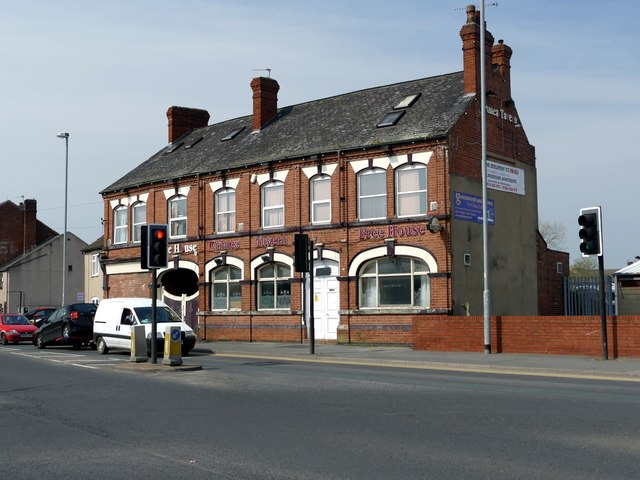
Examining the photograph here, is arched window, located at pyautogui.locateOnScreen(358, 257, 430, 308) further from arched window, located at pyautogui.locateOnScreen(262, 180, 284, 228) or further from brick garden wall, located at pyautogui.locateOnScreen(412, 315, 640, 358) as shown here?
arched window, located at pyautogui.locateOnScreen(262, 180, 284, 228)

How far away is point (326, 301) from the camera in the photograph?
31.0 meters

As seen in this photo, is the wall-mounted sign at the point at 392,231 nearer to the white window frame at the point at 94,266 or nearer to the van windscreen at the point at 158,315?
the van windscreen at the point at 158,315

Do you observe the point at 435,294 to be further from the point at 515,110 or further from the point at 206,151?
the point at 206,151

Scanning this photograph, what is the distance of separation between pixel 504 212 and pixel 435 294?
576cm

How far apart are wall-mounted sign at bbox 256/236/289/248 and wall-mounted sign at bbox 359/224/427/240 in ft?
12.2

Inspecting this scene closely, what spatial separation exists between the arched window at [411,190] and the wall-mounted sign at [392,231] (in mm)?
479

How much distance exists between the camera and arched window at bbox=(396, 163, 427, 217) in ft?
93.7

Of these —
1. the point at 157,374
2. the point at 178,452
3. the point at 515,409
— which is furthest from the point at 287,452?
the point at 157,374

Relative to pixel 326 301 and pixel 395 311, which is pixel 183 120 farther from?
pixel 395 311

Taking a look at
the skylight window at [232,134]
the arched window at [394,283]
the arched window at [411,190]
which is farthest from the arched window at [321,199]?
the skylight window at [232,134]

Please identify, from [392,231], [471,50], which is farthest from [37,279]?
[471,50]

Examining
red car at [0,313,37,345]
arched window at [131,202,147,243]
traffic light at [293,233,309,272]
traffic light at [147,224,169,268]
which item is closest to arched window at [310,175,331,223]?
traffic light at [293,233,309,272]

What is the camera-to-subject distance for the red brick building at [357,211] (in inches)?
1120

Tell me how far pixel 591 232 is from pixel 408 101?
41.5ft
